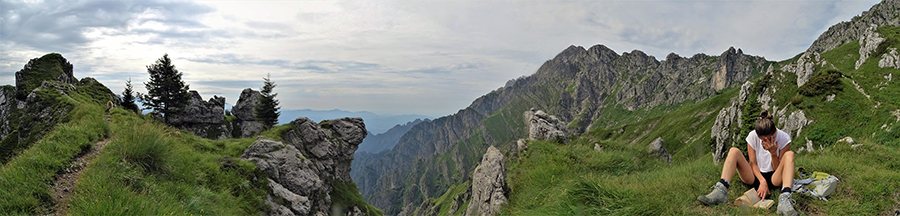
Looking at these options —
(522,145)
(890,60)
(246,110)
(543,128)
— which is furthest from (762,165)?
(246,110)

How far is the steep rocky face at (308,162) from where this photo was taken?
18105 mm

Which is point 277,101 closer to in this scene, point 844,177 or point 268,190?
point 268,190

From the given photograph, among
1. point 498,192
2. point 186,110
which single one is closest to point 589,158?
point 498,192

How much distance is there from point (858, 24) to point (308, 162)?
255m

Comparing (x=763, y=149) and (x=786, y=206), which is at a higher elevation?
(x=763, y=149)

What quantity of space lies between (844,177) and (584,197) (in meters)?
5.73

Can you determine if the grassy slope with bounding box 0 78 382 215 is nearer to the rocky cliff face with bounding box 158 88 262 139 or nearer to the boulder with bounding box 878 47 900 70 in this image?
the rocky cliff face with bounding box 158 88 262 139

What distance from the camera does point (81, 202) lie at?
5.79 metres

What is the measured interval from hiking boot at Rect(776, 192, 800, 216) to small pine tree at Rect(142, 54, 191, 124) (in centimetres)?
5802

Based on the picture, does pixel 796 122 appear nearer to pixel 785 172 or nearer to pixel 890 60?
pixel 890 60

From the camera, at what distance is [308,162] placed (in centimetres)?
2839

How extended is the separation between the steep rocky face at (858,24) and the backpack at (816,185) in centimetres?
19332

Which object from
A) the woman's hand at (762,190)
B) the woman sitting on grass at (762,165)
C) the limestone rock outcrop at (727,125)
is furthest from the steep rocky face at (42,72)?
the limestone rock outcrop at (727,125)

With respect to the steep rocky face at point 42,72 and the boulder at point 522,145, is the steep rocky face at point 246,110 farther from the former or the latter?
the boulder at point 522,145
